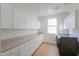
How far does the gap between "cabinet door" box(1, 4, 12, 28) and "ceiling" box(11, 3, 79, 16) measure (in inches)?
4.4

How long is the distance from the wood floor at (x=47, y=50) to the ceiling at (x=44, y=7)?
0.48 m

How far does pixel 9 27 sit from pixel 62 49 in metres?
0.87

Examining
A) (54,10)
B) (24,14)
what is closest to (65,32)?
(54,10)

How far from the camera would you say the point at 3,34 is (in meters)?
1.40

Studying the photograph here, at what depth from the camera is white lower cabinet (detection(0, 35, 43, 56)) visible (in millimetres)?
1322

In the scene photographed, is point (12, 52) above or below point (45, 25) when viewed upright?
below

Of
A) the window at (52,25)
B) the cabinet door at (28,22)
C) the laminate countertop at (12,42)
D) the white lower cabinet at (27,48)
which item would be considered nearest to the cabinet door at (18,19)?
the cabinet door at (28,22)

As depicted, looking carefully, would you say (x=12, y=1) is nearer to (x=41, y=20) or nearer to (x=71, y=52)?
(x=41, y=20)

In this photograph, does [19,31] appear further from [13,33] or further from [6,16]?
[6,16]

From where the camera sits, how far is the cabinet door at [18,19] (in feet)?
4.65

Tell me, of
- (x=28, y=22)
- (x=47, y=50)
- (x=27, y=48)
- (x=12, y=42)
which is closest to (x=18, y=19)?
(x=28, y=22)

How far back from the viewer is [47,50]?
140cm

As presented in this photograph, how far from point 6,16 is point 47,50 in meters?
0.77

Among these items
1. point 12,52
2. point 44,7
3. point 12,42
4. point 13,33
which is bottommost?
point 12,52
